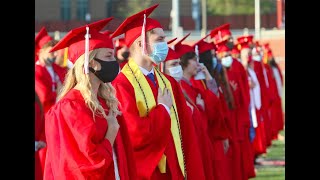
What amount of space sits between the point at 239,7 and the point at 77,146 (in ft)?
110

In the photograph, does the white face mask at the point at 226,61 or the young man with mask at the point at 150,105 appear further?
the white face mask at the point at 226,61

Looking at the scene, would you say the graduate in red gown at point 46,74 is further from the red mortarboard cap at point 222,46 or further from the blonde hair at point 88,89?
the blonde hair at point 88,89

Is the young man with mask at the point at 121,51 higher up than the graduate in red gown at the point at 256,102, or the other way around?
the young man with mask at the point at 121,51

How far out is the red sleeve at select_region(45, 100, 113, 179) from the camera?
7.84 meters

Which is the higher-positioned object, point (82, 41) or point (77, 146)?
point (82, 41)

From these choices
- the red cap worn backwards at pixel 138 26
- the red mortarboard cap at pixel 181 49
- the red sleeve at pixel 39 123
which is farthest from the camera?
the red sleeve at pixel 39 123

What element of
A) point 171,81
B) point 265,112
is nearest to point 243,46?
point 265,112

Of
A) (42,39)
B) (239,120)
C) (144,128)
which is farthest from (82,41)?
(239,120)

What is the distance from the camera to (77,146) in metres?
7.88

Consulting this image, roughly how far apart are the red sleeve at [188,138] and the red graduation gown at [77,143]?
175 cm

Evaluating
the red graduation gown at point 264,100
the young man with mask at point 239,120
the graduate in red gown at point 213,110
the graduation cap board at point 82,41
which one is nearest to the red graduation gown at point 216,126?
the graduate in red gown at point 213,110

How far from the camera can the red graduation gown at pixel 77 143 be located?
309 inches

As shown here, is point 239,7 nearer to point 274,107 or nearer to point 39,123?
point 274,107
